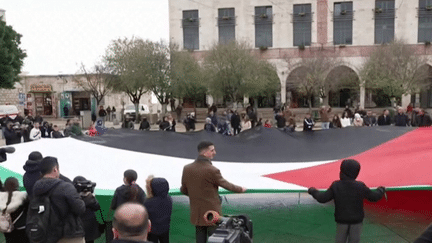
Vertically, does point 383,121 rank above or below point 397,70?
below

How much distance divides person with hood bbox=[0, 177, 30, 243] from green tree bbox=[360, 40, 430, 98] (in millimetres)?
23897

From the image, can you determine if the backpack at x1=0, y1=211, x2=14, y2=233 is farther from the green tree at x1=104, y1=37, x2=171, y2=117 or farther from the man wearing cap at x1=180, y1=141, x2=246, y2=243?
the green tree at x1=104, y1=37, x2=171, y2=117

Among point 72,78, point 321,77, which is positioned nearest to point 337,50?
point 321,77

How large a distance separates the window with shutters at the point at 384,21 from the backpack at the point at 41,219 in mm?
29703

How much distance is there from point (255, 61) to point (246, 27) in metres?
→ 5.83

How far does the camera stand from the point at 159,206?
375 cm

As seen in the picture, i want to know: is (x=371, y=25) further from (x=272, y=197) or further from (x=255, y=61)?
(x=272, y=197)

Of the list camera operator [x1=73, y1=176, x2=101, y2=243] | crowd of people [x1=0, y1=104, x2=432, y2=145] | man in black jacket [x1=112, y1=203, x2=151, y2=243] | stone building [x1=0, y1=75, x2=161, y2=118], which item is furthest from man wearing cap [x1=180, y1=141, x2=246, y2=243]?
stone building [x1=0, y1=75, x2=161, y2=118]

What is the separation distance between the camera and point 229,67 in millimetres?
25031

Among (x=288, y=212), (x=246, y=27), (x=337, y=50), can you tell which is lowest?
(x=288, y=212)

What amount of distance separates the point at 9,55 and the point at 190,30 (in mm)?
12801

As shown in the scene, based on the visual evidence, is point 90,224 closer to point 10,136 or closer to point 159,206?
point 159,206

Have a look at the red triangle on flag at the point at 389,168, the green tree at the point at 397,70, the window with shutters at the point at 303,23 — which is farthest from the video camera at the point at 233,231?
the window with shutters at the point at 303,23


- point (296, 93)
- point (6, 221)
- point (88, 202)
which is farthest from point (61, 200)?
point (296, 93)
